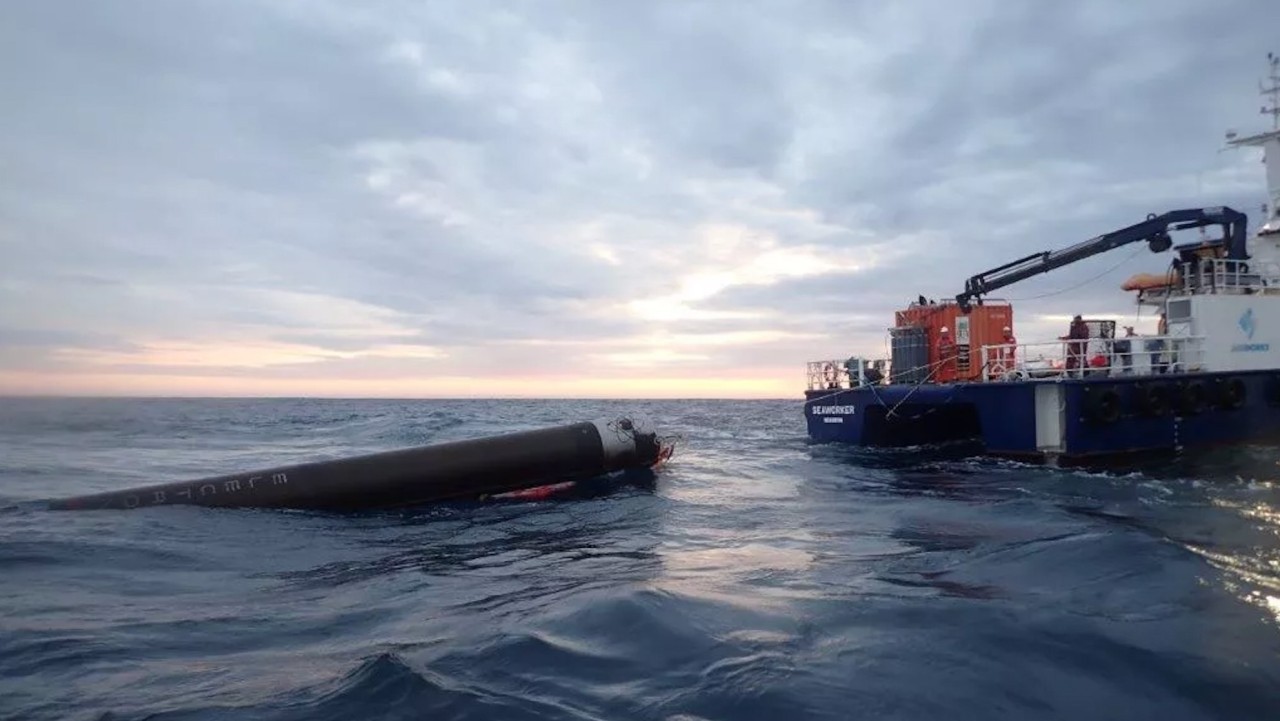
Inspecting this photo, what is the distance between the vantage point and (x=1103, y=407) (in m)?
18.0

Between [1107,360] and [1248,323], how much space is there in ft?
12.3

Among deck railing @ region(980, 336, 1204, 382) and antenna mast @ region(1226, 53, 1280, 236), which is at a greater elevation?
antenna mast @ region(1226, 53, 1280, 236)

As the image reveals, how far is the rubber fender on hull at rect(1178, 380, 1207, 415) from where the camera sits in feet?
62.3

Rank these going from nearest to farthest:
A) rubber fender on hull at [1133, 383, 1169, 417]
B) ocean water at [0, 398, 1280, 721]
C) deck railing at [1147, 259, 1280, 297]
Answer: ocean water at [0, 398, 1280, 721]
rubber fender on hull at [1133, 383, 1169, 417]
deck railing at [1147, 259, 1280, 297]

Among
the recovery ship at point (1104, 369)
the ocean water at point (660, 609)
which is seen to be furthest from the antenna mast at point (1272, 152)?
the ocean water at point (660, 609)

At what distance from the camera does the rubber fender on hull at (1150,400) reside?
60.7 feet

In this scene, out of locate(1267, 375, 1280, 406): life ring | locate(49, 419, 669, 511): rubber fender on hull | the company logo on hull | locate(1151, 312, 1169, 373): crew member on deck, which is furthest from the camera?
the company logo on hull

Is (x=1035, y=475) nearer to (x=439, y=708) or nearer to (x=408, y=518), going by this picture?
(x=408, y=518)

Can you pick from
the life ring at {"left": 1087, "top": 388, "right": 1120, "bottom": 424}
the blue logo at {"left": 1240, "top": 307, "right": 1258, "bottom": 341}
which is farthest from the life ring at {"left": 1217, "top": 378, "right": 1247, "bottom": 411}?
the life ring at {"left": 1087, "top": 388, "right": 1120, "bottom": 424}

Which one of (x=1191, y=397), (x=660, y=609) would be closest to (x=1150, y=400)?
(x=1191, y=397)

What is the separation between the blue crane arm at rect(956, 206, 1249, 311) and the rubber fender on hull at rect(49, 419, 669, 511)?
44.9ft

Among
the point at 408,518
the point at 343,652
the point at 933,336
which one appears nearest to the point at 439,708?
the point at 343,652

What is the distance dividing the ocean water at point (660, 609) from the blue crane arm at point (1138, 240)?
A: 11.4 m

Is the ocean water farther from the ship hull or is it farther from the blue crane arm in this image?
the blue crane arm
